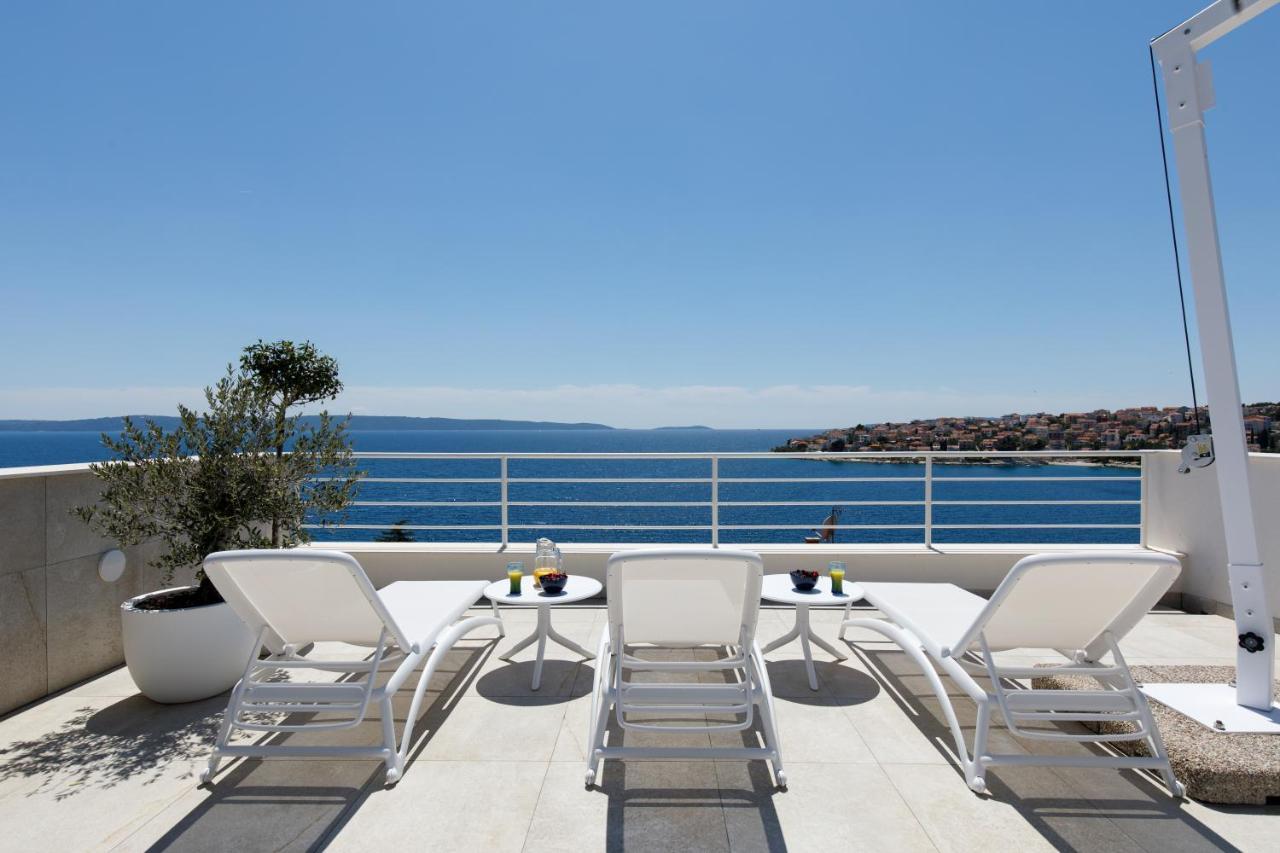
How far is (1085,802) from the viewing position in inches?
86.4

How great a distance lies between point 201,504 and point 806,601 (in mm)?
3209

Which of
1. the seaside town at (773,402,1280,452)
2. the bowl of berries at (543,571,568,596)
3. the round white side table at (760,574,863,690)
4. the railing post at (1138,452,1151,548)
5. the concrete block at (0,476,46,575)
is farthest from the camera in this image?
the railing post at (1138,452,1151,548)

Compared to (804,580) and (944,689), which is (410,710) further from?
(944,689)

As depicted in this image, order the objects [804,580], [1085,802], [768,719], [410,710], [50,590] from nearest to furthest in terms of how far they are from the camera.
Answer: [1085,802], [768,719], [410,710], [50,590], [804,580]

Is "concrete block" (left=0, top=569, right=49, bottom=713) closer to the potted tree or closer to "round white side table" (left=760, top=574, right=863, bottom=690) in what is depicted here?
the potted tree

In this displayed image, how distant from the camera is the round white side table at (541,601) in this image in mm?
3398

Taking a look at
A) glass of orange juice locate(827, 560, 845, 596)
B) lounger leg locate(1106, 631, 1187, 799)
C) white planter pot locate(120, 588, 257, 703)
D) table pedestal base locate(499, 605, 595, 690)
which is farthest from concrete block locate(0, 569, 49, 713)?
lounger leg locate(1106, 631, 1187, 799)

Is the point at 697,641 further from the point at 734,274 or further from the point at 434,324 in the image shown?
the point at 434,324

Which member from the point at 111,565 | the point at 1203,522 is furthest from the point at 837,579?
the point at 111,565

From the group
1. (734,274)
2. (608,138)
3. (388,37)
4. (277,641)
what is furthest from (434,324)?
(277,641)

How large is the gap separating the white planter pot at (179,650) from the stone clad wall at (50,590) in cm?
41

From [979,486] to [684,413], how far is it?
25.8 metres

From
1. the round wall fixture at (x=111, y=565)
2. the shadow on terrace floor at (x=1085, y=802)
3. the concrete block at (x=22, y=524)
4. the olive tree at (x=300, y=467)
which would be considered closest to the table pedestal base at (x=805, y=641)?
the shadow on terrace floor at (x=1085, y=802)

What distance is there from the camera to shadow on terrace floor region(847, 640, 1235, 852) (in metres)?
1.97
